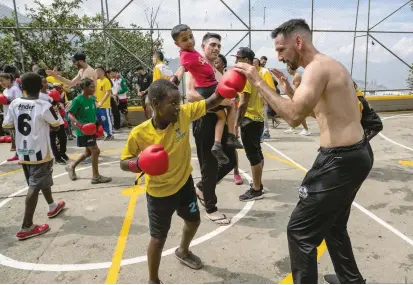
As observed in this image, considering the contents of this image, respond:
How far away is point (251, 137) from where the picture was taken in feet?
14.9

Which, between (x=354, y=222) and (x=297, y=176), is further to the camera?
(x=297, y=176)

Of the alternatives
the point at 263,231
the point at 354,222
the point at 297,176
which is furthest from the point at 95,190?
the point at 354,222

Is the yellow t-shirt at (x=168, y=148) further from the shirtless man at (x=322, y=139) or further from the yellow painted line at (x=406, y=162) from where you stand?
the yellow painted line at (x=406, y=162)

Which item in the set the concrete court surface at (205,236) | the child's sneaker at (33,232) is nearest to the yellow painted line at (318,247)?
the concrete court surface at (205,236)

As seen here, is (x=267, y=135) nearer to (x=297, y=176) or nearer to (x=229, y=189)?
(x=297, y=176)

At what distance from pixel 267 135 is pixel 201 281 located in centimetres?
624

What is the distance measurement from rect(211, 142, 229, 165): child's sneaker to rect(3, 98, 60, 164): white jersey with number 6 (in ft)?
6.24

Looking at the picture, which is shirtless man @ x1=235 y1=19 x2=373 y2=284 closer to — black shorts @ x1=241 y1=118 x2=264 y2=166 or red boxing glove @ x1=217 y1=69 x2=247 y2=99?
red boxing glove @ x1=217 y1=69 x2=247 y2=99

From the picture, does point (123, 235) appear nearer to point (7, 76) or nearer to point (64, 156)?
point (64, 156)

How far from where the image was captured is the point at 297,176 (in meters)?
5.57

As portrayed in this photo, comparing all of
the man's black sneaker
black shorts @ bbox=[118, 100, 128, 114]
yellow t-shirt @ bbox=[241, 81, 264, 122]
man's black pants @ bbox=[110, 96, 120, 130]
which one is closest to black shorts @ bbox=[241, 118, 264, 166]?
yellow t-shirt @ bbox=[241, 81, 264, 122]

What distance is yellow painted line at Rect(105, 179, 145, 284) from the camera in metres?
3.00

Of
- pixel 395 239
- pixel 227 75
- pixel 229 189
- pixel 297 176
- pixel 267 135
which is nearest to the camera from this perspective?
pixel 227 75

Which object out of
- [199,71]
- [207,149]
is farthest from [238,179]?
[199,71]
